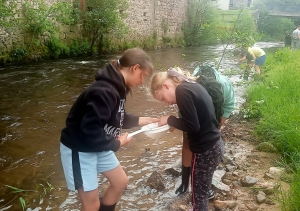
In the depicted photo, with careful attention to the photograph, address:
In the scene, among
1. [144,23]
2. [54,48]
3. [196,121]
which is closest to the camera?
[196,121]

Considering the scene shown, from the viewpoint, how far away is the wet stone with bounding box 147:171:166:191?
305cm

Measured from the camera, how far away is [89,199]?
206cm

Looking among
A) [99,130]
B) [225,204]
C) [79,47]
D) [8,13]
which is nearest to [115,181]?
[99,130]

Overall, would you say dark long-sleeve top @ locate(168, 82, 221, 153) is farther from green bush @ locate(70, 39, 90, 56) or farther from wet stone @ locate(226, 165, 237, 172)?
green bush @ locate(70, 39, 90, 56)

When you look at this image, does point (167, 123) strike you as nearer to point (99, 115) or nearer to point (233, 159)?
point (99, 115)

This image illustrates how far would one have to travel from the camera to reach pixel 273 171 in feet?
10.2

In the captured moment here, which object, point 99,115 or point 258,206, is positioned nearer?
point 99,115

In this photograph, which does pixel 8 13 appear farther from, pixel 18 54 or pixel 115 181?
pixel 115 181

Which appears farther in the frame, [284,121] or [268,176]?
[284,121]

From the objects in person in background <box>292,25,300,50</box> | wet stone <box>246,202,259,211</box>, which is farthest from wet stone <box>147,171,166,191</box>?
person in background <box>292,25,300,50</box>

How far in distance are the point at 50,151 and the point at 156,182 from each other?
168cm

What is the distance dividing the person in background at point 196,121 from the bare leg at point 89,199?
2.47 feet

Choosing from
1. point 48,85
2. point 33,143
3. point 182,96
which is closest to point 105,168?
point 182,96

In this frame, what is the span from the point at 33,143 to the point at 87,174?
2.52 m
